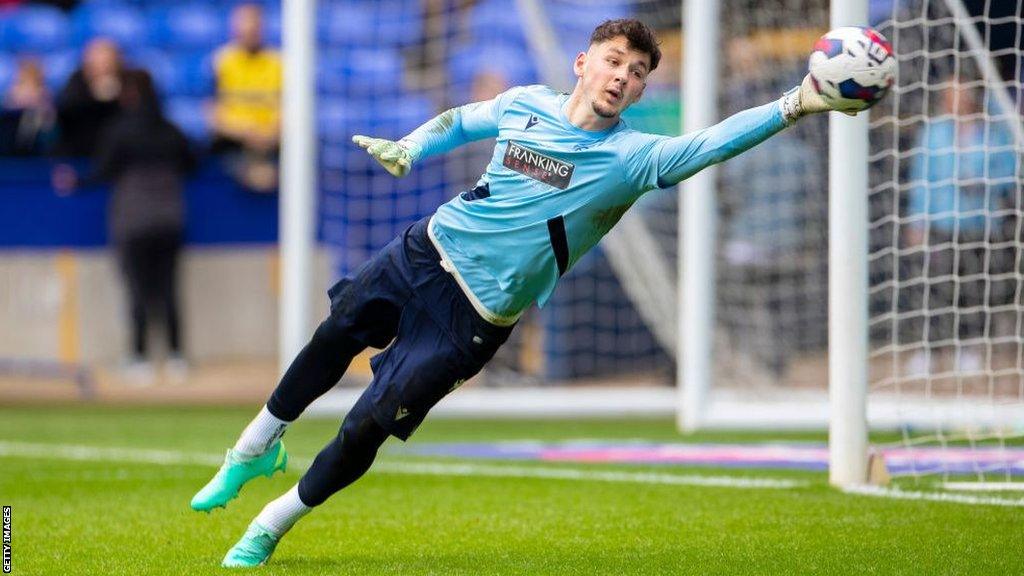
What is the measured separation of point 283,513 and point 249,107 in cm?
1118

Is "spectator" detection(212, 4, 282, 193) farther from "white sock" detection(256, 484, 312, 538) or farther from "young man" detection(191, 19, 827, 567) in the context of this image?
"white sock" detection(256, 484, 312, 538)

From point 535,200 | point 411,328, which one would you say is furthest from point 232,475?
point 535,200

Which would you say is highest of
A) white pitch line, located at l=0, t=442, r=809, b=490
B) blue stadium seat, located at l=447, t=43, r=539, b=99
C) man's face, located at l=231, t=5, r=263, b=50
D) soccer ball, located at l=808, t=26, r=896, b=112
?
man's face, located at l=231, t=5, r=263, b=50

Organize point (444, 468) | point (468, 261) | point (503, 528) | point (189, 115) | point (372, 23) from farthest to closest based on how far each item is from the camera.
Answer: point (189, 115) < point (372, 23) < point (444, 468) < point (503, 528) < point (468, 261)

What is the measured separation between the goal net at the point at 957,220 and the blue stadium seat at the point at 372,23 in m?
4.70

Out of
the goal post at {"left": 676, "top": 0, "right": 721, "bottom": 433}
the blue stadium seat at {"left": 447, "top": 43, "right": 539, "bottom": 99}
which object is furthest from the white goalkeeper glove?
A: the blue stadium seat at {"left": 447, "top": 43, "right": 539, "bottom": 99}

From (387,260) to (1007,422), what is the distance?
5.43 metres

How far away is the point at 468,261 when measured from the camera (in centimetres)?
620

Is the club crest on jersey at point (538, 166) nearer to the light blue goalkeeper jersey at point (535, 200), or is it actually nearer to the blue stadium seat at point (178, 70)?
the light blue goalkeeper jersey at point (535, 200)

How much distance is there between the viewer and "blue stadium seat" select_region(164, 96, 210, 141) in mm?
17375

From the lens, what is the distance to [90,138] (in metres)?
16.3

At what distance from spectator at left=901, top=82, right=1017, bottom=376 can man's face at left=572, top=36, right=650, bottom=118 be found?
11.3 feet

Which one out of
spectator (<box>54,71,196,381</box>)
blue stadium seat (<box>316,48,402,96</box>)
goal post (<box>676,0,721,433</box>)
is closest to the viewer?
goal post (<box>676,0,721,433</box>)

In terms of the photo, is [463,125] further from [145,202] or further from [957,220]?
[145,202]
